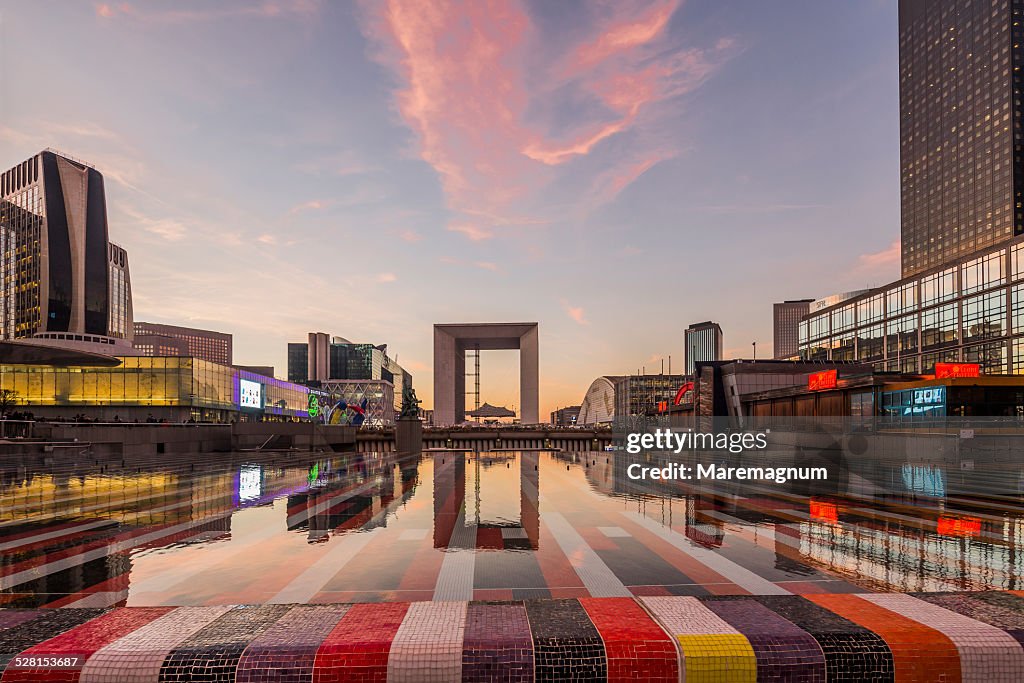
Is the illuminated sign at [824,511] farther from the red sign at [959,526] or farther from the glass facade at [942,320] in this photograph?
the glass facade at [942,320]

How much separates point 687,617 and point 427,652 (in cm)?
208

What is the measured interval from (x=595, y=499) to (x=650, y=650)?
13.3m

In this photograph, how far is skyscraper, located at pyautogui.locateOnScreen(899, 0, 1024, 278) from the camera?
15962cm

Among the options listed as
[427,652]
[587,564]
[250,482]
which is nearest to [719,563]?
[587,564]

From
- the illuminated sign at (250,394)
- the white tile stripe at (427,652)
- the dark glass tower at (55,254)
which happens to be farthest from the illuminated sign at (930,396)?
the dark glass tower at (55,254)

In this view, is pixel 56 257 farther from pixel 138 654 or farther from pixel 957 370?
pixel 138 654

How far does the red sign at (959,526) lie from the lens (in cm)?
1173

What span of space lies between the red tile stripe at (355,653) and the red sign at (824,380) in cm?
6155

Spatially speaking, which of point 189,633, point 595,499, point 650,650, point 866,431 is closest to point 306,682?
point 189,633

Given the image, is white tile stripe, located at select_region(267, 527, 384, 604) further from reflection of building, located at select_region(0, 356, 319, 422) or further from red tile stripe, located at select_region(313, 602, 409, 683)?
reflection of building, located at select_region(0, 356, 319, 422)

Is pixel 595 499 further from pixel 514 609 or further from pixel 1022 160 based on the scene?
pixel 1022 160

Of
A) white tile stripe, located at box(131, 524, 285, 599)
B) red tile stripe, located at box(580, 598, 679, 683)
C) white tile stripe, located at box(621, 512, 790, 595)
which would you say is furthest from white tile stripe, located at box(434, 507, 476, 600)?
white tile stripe, located at box(621, 512, 790, 595)

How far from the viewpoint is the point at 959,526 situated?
12.6 m

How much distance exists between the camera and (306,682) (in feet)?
12.8
